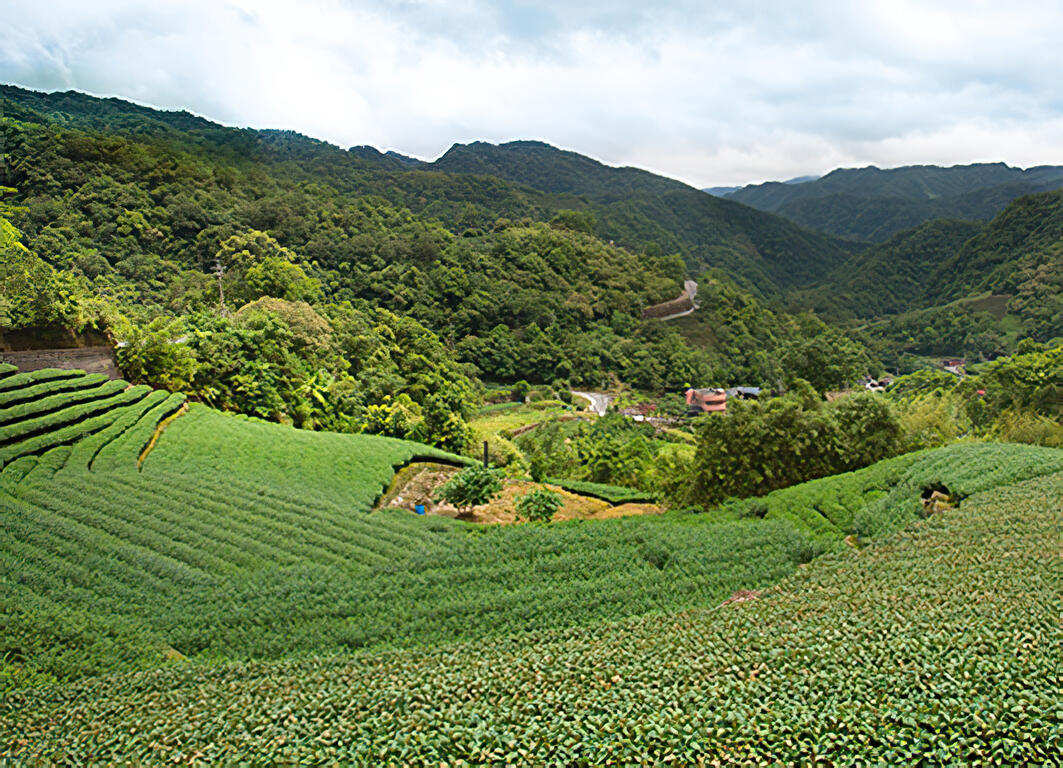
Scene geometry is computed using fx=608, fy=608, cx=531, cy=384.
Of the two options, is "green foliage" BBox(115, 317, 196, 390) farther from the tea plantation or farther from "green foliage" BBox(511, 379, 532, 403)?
"green foliage" BBox(511, 379, 532, 403)

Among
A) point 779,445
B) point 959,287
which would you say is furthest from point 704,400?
point 959,287

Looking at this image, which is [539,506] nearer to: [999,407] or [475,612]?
[475,612]

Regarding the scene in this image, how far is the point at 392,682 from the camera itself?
5.57 metres

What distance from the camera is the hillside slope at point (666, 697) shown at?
14.4 feet

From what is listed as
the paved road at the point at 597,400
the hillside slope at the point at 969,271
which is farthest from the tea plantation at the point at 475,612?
the hillside slope at the point at 969,271

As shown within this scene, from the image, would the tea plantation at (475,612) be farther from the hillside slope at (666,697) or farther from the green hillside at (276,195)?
the green hillside at (276,195)

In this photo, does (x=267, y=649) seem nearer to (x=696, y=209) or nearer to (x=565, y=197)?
(x=565, y=197)

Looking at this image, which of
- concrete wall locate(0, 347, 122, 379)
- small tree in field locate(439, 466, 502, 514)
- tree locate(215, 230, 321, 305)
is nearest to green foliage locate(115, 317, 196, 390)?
concrete wall locate(0, 347, 122, 379)

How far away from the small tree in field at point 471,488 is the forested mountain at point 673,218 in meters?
106

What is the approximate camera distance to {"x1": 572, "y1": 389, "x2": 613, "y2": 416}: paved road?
5288 cm

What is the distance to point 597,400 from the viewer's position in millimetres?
56500

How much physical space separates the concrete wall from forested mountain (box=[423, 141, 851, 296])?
104 m

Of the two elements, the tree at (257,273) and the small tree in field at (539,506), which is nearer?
the small tree in field at (539,506)

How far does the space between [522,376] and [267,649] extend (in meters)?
51.1
